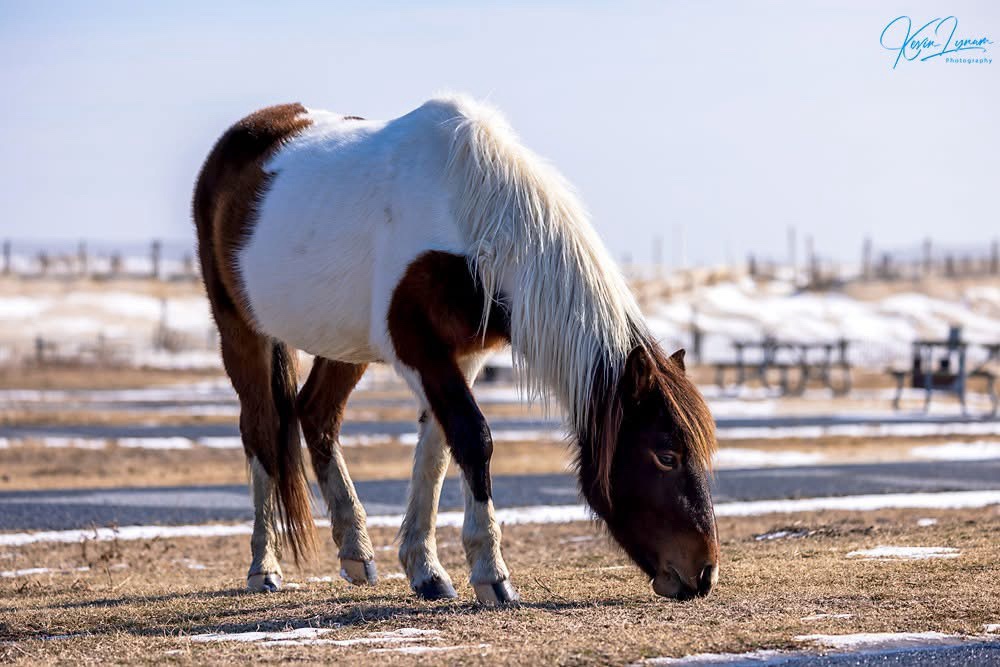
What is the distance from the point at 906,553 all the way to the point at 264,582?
329cm

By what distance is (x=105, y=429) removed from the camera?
21688 mm

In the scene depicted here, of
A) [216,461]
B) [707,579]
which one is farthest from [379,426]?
[707,579]

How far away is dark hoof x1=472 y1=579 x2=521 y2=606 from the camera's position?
559cm

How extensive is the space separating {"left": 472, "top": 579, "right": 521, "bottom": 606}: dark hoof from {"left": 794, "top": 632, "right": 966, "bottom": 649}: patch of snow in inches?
52.9

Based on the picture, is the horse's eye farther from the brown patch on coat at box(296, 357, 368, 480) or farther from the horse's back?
the brown patch on coat at box(296, 357, 368, 480)

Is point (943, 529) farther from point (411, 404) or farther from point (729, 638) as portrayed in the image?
point (411, 404)

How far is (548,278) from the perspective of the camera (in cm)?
554

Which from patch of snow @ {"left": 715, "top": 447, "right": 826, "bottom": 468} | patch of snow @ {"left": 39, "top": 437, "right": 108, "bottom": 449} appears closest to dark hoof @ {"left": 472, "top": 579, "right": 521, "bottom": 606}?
patch of snow @ {"left": 715, "top": 447, "right": 826, "bottom": 468}

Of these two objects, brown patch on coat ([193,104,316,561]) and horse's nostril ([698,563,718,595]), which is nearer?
horse's nostril ([698,563,718,595])

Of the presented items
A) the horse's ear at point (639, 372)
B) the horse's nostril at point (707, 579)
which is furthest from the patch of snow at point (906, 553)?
the horse's ear at point (639, 372)

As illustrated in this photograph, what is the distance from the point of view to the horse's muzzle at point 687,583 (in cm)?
527

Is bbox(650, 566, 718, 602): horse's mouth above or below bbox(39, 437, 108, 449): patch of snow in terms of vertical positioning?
above

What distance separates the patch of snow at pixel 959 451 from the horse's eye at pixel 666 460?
1204 cm

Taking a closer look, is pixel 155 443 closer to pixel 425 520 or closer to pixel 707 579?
pixel 425 520
